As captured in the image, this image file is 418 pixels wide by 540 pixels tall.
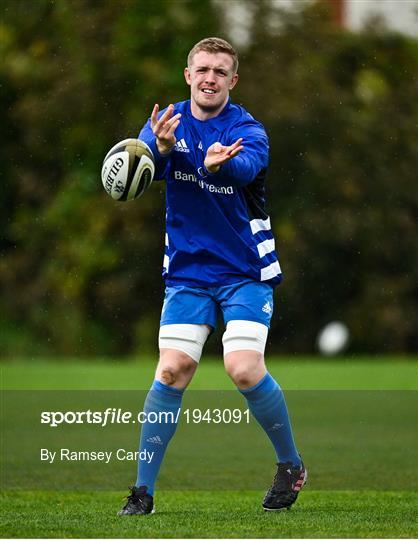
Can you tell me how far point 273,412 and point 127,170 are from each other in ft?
4.26

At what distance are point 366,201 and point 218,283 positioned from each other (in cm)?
1655

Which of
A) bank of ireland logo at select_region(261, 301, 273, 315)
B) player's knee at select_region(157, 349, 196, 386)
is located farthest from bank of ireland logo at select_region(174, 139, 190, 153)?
player's knee at select_region(157, 349, 196, 386)

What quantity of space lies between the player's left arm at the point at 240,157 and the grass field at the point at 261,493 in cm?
147

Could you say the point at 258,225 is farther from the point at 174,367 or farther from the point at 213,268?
the point at 174,367

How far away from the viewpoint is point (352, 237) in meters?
21.6

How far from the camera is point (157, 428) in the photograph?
550 cm

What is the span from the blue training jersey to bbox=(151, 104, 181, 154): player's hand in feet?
0.49

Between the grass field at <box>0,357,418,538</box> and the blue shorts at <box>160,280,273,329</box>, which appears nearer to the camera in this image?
the grass field at <box>0,357,418,538</box>

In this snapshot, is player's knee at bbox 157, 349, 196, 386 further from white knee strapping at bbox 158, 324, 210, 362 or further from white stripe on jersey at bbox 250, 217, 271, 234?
white stripe on jersey at bbox 250, 217, 271, 234

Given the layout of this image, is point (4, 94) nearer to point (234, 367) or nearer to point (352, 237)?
point (352, 237)

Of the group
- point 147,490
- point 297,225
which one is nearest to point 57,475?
point 147,490

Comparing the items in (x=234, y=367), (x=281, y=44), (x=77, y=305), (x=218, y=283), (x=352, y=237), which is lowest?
(x=77, y=305)

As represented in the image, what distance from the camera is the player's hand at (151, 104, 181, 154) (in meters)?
5.30
